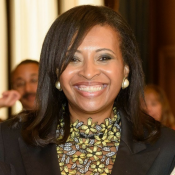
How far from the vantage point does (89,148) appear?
101 inches

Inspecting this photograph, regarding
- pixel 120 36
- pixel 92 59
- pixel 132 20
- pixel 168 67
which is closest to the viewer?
pixel 92 59

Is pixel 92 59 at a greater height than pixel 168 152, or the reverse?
pixel 92 59

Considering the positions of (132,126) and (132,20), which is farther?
(132,20)

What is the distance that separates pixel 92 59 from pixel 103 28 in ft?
0.63

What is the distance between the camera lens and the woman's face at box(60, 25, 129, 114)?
8.00 ft

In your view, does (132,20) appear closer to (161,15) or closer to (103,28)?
(161,15)

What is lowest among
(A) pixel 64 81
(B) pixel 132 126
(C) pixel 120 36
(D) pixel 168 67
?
(D) pixel 168 67

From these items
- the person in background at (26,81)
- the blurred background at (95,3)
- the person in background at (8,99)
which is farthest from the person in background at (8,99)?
the blurred background at (95,3)

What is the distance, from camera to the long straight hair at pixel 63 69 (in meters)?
2.47

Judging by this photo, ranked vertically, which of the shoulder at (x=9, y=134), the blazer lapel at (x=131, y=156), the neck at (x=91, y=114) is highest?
the neck at (x=91, y=114)

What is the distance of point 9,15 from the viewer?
5965 mm

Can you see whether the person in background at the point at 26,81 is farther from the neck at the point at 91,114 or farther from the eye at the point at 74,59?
the eye at the point at 74,59

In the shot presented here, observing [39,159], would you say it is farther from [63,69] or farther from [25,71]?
[25,71]

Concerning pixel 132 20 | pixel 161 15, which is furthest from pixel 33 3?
pixel 161 15
